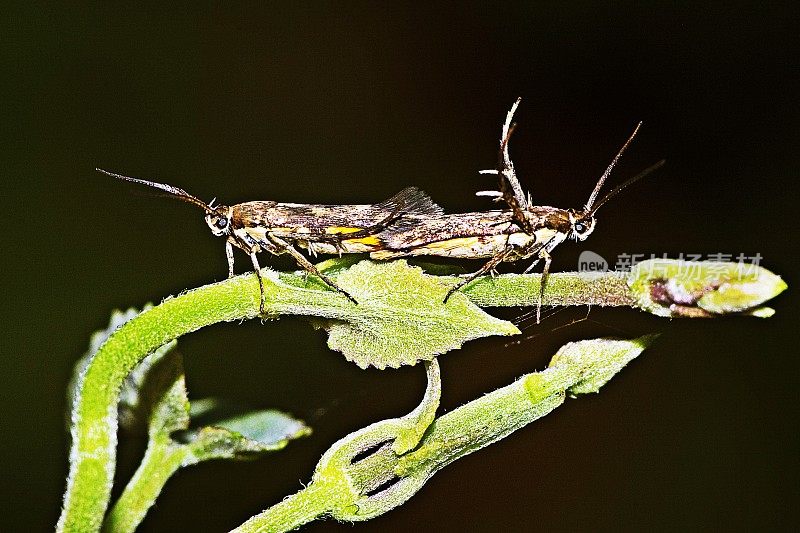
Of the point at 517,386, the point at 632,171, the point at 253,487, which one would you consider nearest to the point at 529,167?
the point at 632,171

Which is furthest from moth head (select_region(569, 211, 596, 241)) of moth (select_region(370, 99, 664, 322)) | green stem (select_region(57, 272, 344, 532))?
green stem (select_region(57, 272, 344, 532))

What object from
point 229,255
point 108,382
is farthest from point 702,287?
point 229,255

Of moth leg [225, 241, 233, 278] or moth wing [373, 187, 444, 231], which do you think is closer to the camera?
moth wing [373, 187, 444, 231]

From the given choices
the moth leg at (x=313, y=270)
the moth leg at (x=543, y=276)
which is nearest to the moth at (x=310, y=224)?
the moth leg at (x=313, y=270)

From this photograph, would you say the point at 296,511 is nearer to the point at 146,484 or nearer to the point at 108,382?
the point at 108,382

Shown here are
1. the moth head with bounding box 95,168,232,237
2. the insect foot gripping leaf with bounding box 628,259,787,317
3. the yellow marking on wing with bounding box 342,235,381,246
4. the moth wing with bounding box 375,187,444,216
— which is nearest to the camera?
the insect foot gripping leaf with bounding box 628,259,787,317

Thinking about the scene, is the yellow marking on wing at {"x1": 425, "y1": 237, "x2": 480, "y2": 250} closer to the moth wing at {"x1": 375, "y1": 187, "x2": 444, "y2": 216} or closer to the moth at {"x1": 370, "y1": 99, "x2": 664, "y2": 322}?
the moth at {"x1": 370, "y1": 99, "x2": 664, "y2": 322}

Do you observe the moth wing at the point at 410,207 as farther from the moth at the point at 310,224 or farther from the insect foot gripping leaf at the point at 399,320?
the insect foot gripping leaf at the point at 399,320
